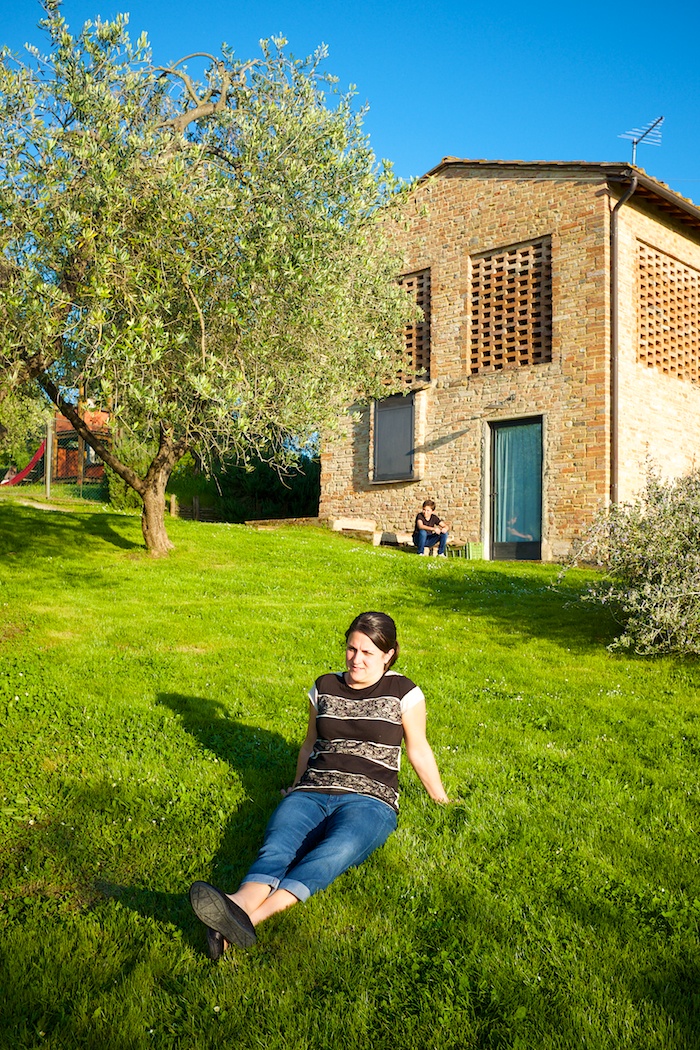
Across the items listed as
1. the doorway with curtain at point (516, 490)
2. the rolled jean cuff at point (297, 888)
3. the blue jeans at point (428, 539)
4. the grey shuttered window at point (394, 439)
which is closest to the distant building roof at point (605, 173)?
the doorway with curtain at point (516, 490)

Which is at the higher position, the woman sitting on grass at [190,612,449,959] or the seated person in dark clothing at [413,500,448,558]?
the seated person in dark clothing at [413,500,448,558]

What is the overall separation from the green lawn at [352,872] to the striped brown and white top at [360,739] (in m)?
0.35

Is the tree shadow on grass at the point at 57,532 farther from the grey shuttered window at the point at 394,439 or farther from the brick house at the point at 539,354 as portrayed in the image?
the grey shuttered window at the point at 394,439

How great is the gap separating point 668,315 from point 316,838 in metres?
18.1

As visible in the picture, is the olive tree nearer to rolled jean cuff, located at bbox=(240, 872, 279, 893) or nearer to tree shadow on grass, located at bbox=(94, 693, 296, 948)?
tree shadow on grass, located at bbox=(94, 693, 296, 948)

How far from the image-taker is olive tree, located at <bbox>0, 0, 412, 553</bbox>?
8.64 m

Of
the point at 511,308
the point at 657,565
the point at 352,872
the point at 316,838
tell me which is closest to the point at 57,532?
the point at 657,565

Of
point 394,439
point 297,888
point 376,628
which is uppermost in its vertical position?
point 394,439

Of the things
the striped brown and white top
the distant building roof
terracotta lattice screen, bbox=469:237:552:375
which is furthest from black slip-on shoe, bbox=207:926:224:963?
the distant building roof

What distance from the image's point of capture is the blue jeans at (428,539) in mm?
19141

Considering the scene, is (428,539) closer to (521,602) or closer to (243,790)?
(521,602)

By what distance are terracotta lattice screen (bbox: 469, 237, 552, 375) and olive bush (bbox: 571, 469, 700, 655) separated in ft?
31.9

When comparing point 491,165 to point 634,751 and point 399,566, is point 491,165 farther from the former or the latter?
point 634,751

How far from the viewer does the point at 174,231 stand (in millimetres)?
9000
